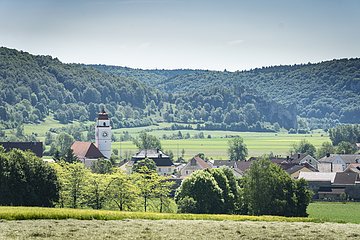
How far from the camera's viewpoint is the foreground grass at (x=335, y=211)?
7906 cm

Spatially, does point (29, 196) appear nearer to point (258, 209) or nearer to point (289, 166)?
point (258, 209)

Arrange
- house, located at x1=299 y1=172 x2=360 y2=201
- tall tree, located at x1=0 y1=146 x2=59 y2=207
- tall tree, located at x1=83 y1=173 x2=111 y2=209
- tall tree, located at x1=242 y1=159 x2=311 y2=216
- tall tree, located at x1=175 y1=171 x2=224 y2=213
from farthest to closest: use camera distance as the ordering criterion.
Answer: house, located at x1=299 y1=172 x2=360 y2=201 < tall tree, located at x1=83 y1=173 x2=111 y2=209 < tall tree, located at x1=175 y1=171 x2=224 y2=213 < tall tree, located at x1=242 y1=159 x2=311 y2=216 < tall tree, located at x1=0 y1=146 x2=59 y2=207

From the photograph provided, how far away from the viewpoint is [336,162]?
149250 mm

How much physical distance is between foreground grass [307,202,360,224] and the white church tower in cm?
5958

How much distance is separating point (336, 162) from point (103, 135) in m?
39.4

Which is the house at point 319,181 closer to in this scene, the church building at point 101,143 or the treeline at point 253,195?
the treeline at point 253,195

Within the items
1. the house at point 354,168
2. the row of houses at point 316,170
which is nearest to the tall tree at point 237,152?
the row of houses at point 316,170

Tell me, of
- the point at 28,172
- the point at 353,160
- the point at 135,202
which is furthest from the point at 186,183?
the point at 353,160

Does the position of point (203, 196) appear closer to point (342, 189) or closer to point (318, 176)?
point (342, 189)

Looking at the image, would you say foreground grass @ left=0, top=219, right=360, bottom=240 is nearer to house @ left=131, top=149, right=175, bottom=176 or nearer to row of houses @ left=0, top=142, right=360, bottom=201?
row of houses @ left=0, top=142, right=360, bottom=201

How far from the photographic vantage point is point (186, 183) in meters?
76.9

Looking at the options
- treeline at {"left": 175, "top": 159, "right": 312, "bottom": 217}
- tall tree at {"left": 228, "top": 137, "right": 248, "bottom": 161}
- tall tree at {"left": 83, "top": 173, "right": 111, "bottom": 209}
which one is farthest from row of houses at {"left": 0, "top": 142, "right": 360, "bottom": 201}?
tall tree at {"left": 83, "top": 173, "right": 111, "bottom": 209}

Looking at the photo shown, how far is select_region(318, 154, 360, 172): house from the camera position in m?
146

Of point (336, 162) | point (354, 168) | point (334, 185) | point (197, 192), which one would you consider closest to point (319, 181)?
point (334, 185)
